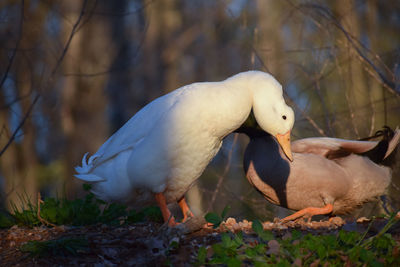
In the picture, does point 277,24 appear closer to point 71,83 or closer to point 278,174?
point 278,174

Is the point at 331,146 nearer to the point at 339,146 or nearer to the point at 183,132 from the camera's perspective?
the point at 339,146

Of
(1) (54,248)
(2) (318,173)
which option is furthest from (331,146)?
(1) (54,248)

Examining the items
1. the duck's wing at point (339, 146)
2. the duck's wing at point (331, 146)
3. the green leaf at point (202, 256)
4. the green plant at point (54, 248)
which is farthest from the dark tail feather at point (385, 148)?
the green plant at point (54, 248)

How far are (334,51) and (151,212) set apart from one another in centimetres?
264

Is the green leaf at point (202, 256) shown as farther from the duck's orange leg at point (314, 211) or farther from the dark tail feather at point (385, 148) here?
the dark tail feather at point (385, 148)

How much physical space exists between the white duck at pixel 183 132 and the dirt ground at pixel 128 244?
1.34 ft

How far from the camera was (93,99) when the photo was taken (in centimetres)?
1030

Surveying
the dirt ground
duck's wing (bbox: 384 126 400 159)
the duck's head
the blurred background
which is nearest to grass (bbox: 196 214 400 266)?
the dirt ground

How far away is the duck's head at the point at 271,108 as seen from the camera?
3.24 m

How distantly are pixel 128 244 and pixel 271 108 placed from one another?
139cm

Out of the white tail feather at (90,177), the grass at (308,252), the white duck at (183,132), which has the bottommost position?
the grass at (308,252)

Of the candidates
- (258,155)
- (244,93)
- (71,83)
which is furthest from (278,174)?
(71,83)

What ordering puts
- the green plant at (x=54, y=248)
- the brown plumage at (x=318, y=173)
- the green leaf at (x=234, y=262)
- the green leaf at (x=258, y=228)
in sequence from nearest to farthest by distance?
the green leaf at (x=234, y=262)
the green leaf at (x=258, y=228)
the green plant at (x=54, y=248)
the brown plumage at (x=318, y=173)

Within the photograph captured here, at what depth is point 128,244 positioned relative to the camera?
270 centimetres
